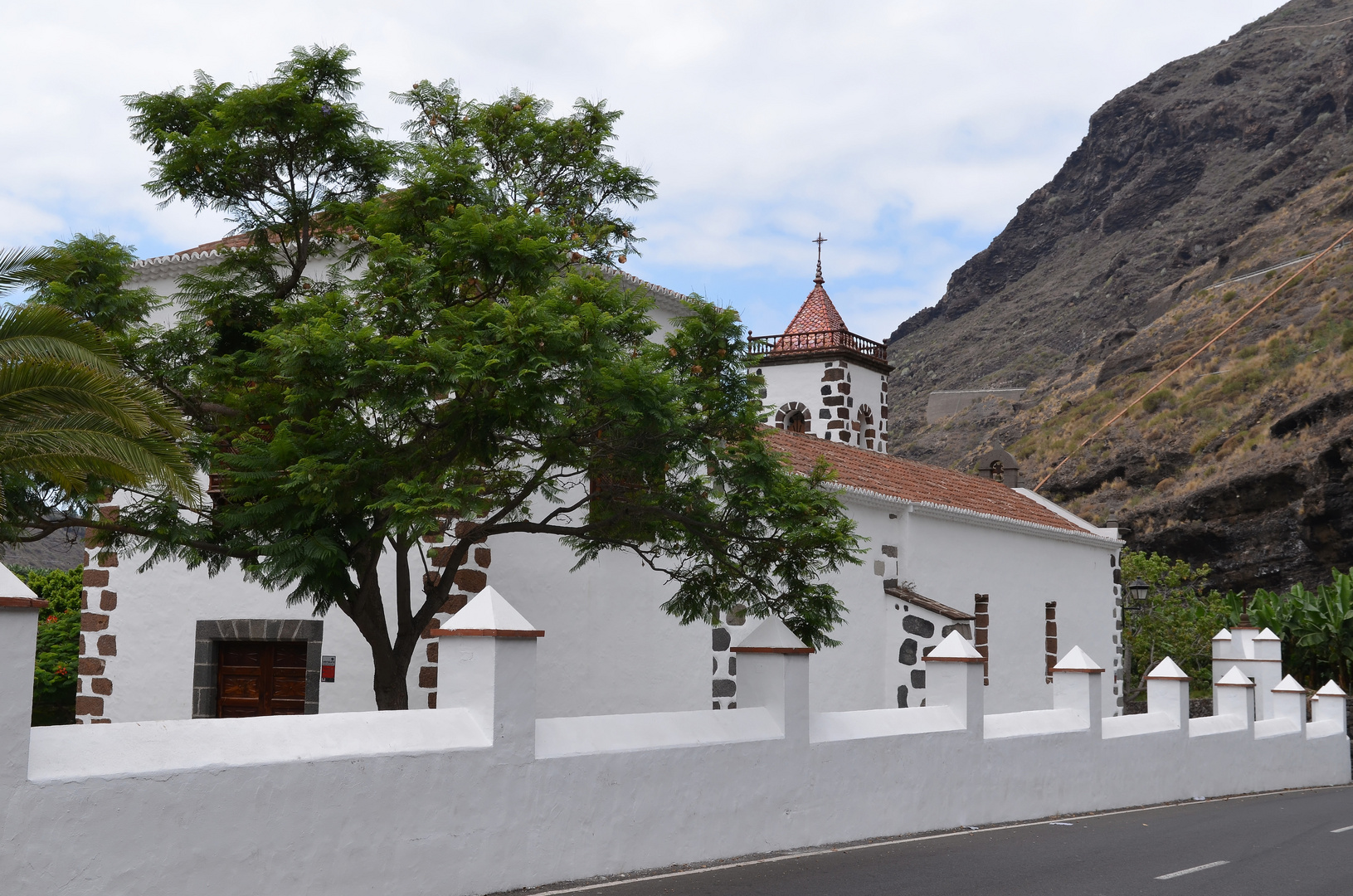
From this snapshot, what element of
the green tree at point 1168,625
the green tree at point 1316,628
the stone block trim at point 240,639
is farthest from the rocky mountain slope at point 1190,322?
the stone block trim at point 240,639

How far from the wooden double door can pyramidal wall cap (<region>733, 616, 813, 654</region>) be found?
19.2 ft

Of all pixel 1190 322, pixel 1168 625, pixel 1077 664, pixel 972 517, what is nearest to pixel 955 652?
pixel 1077 664

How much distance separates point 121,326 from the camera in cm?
1105

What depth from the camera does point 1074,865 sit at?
1019 centimetres

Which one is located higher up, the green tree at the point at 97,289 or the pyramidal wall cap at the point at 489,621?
the green tree at the point at 97,289

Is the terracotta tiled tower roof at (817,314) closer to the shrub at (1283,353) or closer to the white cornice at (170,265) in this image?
the white cornice at (170,265)

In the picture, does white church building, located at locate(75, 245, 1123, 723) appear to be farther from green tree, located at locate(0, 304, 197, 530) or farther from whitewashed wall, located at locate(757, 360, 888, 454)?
whitewashed wall, located at locate(757, 360, 888, 454)

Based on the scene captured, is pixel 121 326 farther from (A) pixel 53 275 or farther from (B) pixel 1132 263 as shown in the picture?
(B) pixel 1132 263

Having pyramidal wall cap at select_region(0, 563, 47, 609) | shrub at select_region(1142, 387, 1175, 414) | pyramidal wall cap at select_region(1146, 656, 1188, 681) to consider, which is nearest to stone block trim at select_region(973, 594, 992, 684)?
pyramidal wall cap at select_region(1146, 656, 1188, 681)

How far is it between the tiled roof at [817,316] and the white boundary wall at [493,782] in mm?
14680

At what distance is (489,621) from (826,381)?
19.5 meters

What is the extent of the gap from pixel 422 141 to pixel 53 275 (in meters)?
3.71

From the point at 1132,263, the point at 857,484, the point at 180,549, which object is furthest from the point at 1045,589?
the point at 1132,263

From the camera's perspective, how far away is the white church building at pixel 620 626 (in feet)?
45.3
